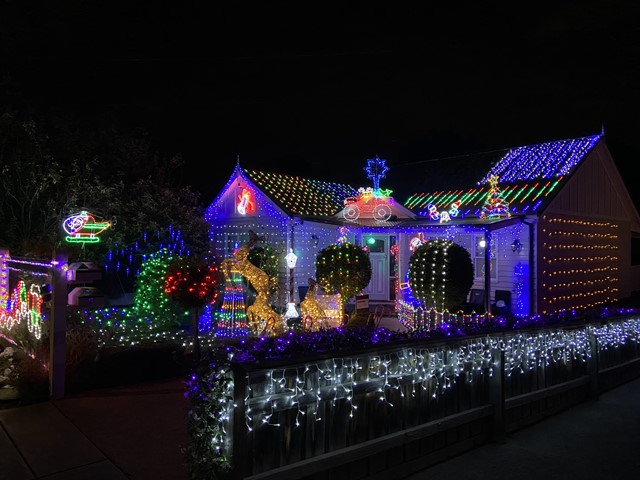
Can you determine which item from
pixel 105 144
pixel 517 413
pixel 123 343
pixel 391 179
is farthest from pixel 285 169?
pixel 517 413

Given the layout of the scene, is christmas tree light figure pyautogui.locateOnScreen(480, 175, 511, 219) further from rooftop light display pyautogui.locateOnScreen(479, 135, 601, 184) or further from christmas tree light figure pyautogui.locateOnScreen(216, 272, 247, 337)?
christmas tree light figure pyautogui.locateOnScreen(216, 272, 247, 337)

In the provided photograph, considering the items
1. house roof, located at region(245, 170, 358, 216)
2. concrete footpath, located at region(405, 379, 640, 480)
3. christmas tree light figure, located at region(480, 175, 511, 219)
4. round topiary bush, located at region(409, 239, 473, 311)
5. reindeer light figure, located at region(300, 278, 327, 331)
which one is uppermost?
house roof, located at region(245, 170, 358, 216)

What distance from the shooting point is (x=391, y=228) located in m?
16.0

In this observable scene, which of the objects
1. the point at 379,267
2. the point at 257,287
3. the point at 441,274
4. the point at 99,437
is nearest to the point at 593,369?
the point at 441,274

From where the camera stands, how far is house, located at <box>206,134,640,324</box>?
14188 millimetres

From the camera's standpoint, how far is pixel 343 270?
1250 centimetres

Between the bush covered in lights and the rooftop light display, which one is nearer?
the bush covered in lights

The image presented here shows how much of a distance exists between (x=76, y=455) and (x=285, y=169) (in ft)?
116

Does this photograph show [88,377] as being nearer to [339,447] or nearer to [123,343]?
[123,343]

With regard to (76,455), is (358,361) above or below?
above

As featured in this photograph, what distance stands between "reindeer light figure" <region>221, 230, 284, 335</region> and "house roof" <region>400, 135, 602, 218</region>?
6672mm


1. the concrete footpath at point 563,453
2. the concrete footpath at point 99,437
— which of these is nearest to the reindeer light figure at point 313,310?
the concrete footpath at point 99,437

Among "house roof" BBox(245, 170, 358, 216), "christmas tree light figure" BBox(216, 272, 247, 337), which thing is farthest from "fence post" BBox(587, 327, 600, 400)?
"house roof" BBox(245, 170, 358, 216)

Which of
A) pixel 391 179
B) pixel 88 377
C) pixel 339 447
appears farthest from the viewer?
pixel 391 179
